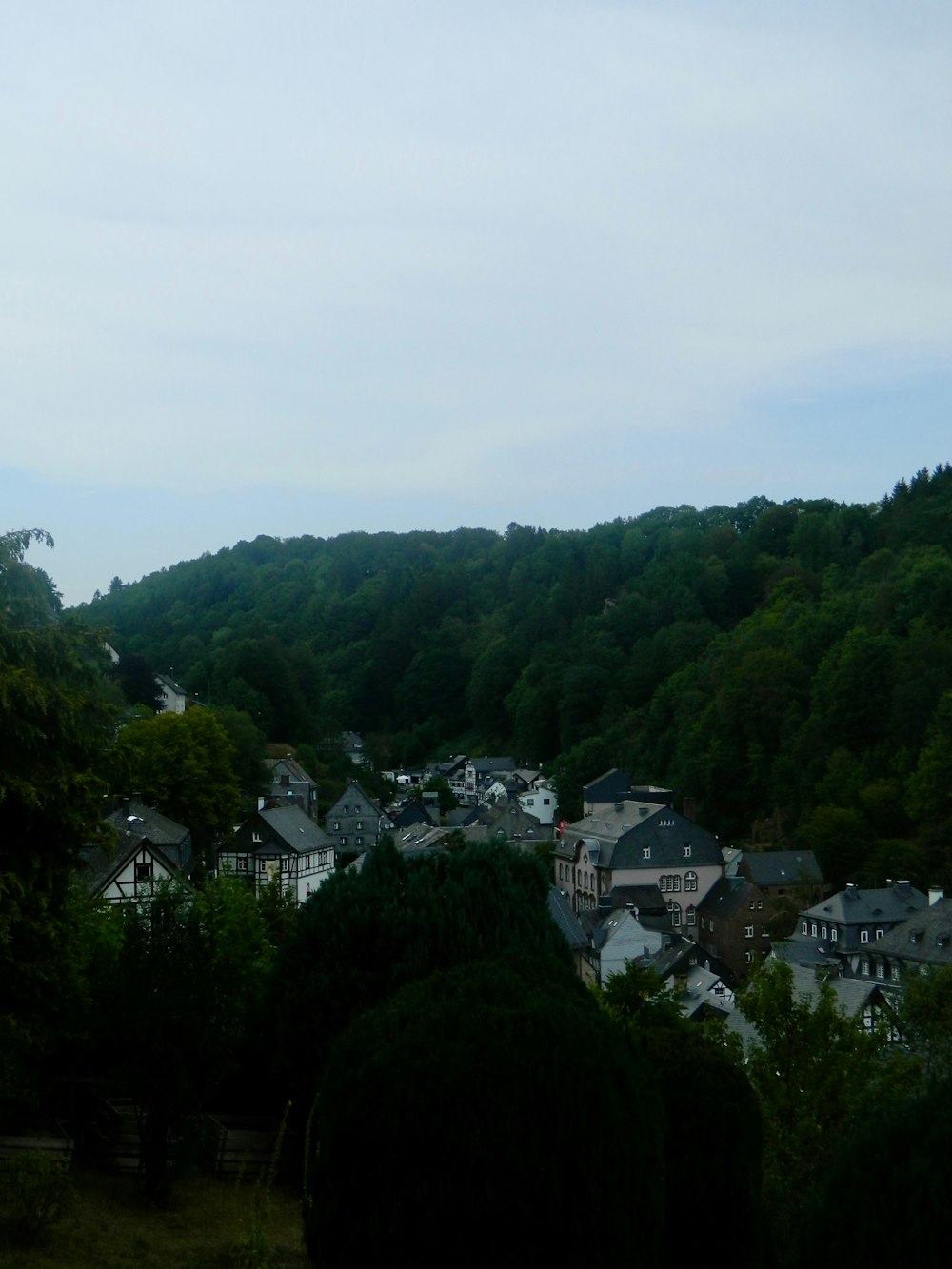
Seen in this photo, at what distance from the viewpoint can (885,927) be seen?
152 ft

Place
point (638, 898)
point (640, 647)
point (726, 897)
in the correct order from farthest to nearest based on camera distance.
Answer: point (640, 647) < point (638, 898) < point (726, 897)

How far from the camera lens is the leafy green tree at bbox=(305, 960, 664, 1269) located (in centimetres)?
599

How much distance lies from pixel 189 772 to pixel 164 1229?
30.0 m

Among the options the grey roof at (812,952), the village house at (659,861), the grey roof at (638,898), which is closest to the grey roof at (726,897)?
the village house at (659,861)

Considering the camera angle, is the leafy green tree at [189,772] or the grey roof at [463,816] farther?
the grey roof at [463,816]

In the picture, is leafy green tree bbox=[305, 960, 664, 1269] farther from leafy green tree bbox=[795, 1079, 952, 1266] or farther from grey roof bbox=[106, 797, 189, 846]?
grey roof bbox=[106, 797, 189, 846]

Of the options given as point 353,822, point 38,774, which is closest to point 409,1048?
point 38,774

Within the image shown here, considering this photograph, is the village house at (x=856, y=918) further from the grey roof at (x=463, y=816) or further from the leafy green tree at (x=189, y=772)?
the grey roof at (x=463, y=816)

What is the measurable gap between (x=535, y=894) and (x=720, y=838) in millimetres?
59217

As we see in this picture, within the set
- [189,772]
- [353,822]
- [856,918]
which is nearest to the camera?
[189,772]

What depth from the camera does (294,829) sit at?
4453 centimetres

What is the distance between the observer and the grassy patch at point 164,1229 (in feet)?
32.8

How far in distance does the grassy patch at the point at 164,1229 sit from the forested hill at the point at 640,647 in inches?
1840

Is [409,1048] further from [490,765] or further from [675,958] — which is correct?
[490,765]
